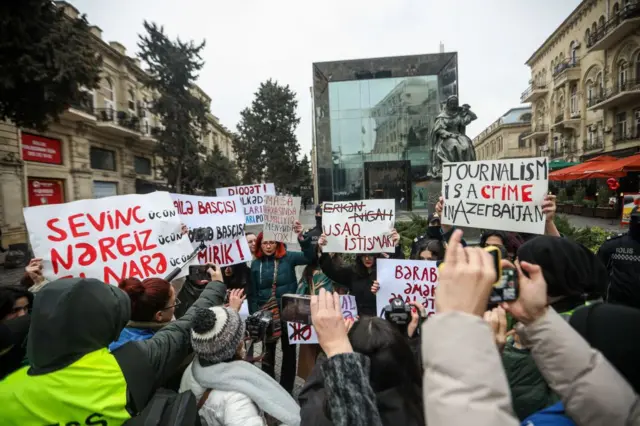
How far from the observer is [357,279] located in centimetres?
344

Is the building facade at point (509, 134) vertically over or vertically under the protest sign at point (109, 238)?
over

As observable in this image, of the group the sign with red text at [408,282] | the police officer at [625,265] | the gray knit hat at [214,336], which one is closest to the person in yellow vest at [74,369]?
the gray knit hat at [214,336]

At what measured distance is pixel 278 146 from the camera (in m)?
39.1

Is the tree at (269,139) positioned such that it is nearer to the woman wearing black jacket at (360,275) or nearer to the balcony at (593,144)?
the balcony at (593,144)

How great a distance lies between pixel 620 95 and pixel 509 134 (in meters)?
33.4

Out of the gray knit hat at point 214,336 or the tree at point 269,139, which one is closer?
the gray knit hat at point 214,336

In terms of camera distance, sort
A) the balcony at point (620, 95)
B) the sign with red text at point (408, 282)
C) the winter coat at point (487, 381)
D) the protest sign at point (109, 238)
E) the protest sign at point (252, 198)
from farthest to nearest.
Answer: the balcony at point (620, 95)
the protest sign at point (252, 198)
the sign with red text at point (408, 282)
the protest sign at point (109, 238)
the winter coat at point (487, 381)

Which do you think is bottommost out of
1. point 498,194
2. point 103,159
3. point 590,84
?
point 498,194

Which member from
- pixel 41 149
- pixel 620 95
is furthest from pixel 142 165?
pixel 620 95

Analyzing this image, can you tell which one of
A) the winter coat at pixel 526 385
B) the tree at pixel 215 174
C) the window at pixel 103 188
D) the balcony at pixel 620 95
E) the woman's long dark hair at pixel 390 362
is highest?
the balcony at pixel 620 95

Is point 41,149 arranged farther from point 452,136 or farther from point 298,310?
point 298,310

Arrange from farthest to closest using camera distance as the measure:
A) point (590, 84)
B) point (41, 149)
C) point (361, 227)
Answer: point (590, 84)
point (41, 149)
point (361, 227)

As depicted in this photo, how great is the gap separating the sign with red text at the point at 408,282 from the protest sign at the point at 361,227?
57 centimetres

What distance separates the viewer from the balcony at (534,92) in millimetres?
35094
